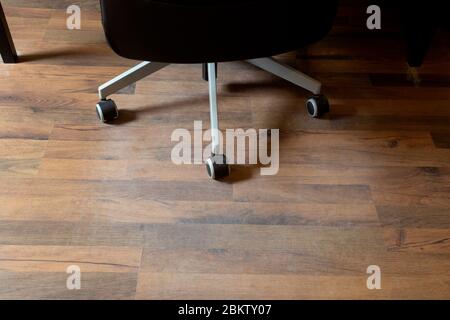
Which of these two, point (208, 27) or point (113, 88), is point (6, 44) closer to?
point (113, 88)

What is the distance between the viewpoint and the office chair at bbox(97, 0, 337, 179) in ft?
3.10

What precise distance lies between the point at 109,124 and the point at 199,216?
46 cm

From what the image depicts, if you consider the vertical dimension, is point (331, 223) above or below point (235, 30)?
below

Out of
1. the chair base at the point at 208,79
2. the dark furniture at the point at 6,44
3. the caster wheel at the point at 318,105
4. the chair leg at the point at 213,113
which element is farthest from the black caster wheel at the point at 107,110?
the caster wheel at the point at 318,105

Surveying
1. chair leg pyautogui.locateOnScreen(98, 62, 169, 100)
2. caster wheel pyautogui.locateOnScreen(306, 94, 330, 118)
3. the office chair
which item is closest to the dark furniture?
chair leg pyautogui.locateOnScreen(98, 62, 169, 100)

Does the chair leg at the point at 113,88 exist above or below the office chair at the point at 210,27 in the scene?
below

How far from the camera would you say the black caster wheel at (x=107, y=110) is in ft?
4.40

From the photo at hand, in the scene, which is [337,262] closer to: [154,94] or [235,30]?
[235,30]

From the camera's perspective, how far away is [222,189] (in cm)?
120

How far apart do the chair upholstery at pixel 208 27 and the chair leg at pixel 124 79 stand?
344 millimetres

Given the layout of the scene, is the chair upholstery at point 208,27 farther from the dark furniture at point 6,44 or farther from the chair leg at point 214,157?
the dark furniture at point 6,44

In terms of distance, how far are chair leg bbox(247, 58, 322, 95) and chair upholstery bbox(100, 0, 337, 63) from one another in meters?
0.34

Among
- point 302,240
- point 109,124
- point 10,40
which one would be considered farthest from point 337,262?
point 10,40

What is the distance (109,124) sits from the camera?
137 cm
